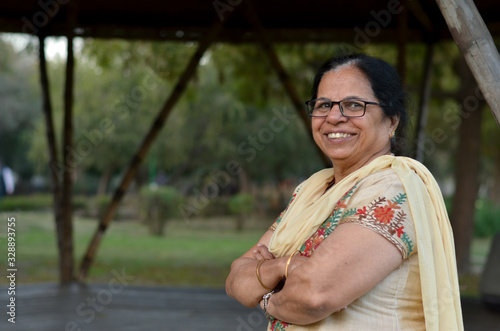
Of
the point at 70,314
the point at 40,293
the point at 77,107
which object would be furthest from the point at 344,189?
the point at 77,107

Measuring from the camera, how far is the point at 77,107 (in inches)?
784

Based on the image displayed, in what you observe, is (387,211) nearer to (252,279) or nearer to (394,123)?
(394,123)

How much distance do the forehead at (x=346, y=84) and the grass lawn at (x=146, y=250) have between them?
4315mm

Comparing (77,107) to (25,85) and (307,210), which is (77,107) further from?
(307,210)

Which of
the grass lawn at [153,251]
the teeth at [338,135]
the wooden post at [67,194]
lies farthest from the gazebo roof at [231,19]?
the teeth at [338,135]

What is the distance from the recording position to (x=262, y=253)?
2.06 metres

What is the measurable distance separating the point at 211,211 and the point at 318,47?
11.4 metres

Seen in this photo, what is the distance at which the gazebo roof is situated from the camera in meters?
5.79

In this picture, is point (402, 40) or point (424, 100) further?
point (424, 100)

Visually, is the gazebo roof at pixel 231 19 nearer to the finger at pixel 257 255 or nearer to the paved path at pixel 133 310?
the paved path at pixel 133 310

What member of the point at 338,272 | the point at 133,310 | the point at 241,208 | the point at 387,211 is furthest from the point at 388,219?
the point at 241,208

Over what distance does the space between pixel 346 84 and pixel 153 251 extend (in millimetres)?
12442

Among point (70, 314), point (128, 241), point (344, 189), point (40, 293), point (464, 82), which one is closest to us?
point (344, 189)

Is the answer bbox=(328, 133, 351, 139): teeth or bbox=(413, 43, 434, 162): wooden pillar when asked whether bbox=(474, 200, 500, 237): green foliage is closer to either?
bbox=(413, 43, 434, 162): wooden pillar
